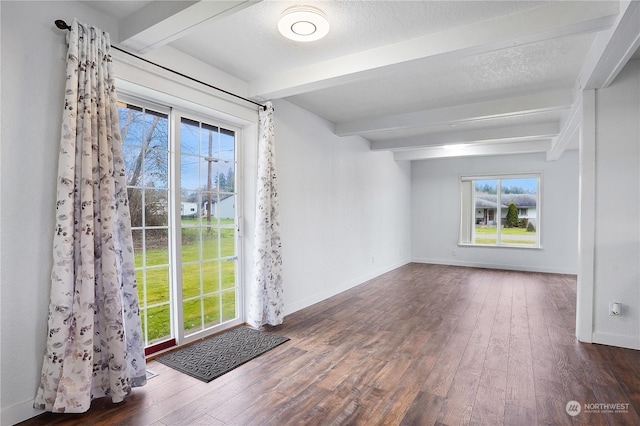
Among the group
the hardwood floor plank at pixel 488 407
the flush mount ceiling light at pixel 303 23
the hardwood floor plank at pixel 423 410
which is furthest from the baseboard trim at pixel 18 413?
the flush mount ceiling light at pixel 303 23

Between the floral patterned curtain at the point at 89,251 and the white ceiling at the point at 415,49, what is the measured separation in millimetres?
530

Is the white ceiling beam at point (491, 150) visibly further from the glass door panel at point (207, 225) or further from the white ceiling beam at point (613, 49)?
the glass door panel at point (207, 225)

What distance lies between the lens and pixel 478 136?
554cm

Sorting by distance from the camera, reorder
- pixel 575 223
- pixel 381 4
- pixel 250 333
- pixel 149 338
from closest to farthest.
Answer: pixel 381 4 < pixel 149 338 < pixel 250 333 < pixel 575 223

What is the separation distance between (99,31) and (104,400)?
2509 millimetres

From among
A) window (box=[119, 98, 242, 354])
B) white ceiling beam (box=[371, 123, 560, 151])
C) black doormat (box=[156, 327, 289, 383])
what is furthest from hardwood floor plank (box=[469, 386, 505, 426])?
white ceiling beam (box=[371, 123, 560, 151])

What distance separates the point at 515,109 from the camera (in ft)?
13.1

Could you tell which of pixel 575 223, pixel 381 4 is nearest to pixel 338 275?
pixel 381 4

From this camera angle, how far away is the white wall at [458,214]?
22.2ft

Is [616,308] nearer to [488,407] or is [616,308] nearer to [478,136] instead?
[488,407]

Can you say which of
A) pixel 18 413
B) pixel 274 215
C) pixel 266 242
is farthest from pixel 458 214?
pixel 18 413

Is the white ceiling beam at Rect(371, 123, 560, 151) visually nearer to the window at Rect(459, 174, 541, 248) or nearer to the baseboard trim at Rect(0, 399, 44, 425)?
the window at Rect(459, 174, 541, 248)

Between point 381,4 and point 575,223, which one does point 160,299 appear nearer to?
point 381,4

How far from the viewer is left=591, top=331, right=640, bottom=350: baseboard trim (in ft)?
9.89
